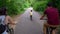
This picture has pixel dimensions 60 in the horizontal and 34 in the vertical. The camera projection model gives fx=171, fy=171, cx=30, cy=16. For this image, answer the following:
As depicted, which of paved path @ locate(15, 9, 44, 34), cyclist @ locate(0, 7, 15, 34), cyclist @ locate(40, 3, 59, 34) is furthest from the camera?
paved path @ locate(15, 9, 44, 34)

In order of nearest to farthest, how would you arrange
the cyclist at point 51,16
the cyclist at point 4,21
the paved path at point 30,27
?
the cyclist at point 4,21, the cyclist at point 51,16, the paved path at point 30,27

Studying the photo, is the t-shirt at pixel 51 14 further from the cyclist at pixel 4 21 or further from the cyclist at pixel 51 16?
the cyclist at pixel 4 21

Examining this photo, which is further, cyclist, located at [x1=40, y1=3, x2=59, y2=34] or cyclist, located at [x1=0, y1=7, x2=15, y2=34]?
cyclist, located at [x1=40, y1=3, x2=59, y2=34]

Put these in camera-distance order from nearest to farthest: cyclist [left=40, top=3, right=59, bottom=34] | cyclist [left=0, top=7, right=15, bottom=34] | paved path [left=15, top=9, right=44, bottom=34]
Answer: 1. cyclist [left=0, top=7, right=15, bottom=34]
2. cyclist [left=40, top=3, right=59, bottom=34]
3. paved path [left=15, top=9, right=44, bottom=34]

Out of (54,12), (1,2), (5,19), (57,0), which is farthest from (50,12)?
(1,2)

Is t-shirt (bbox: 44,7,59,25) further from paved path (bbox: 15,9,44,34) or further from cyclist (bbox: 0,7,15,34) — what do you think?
paved path (bbox: 15,9,44,34)

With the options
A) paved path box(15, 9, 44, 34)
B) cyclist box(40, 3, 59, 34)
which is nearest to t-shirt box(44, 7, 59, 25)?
cyclist box(40, 3, 59, 34)

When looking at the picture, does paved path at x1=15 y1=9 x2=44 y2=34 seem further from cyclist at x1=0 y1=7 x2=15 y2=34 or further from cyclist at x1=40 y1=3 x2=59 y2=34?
cyclist at x1=0 y1=7 x2=15 y2=34

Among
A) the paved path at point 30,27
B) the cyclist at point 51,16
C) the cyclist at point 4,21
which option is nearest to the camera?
the cyclist at point 4,21

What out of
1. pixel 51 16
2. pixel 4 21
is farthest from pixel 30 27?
pixel 4 21

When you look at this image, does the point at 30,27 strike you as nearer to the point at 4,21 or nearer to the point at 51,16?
the point at 51,16

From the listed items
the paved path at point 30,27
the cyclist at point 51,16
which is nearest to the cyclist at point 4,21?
the cyclist at point 51,16

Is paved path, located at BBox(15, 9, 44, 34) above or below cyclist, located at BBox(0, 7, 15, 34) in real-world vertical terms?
below

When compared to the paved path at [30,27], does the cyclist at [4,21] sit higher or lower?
higher
